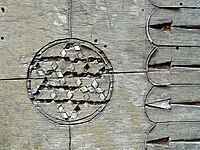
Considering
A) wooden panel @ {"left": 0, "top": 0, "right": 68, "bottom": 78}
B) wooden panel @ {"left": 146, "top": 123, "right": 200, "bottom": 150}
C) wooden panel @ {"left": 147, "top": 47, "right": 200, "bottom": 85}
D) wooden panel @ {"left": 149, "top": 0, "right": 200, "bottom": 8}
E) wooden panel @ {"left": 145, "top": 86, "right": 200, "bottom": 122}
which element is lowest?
wooden panel @ {"left": 146, "top": 123, "right": 200, "bottom": 150}

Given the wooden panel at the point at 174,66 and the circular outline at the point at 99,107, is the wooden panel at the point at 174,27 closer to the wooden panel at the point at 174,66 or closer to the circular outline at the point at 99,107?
the wooden panel at the point at 174,66

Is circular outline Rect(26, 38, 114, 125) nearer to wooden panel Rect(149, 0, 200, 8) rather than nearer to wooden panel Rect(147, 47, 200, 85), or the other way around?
wooden panel Rect(147, 47, 200, 85)

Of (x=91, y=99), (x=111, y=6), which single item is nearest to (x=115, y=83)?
(x=91, y=99)

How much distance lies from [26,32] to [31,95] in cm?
20

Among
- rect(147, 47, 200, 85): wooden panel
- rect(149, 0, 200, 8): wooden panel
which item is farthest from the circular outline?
rect(149, 0, 200, 8): wooden panel

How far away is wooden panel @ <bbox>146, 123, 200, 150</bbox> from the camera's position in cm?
192

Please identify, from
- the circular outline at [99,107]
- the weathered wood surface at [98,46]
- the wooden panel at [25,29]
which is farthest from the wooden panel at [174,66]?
the wooden panel at [25,29]

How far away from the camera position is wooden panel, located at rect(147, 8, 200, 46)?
1855 mm

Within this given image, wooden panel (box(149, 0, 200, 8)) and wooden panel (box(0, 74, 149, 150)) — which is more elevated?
wooden panel (box(149, 0, 200, 8))

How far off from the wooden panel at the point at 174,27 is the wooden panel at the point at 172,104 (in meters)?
0.15

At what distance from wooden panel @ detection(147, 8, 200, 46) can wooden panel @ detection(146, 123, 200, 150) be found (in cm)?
27

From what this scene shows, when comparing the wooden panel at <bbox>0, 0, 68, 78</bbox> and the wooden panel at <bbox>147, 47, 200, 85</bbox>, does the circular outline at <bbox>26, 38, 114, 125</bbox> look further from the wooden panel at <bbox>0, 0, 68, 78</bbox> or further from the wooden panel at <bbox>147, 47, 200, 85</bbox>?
the wooden panel at <bbox>147, 47, 200, 85</bbox>

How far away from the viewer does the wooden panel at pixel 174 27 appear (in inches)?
73.0

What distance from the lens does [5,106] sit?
1876mm
